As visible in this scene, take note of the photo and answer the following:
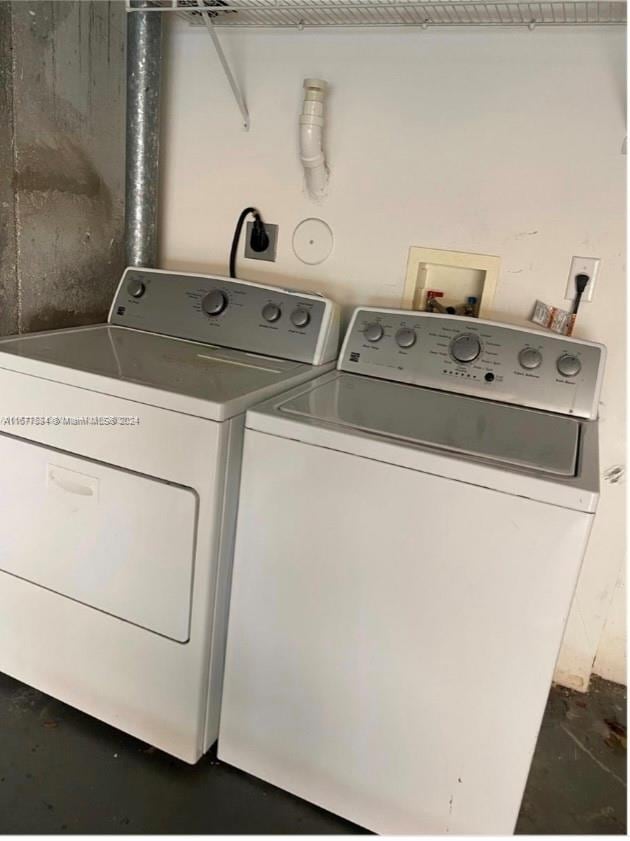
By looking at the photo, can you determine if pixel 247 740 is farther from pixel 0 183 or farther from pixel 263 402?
pixel 0 183

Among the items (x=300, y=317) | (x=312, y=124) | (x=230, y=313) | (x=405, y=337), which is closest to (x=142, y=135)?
(x=312, y=124)

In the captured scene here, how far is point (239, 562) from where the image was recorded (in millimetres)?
1305

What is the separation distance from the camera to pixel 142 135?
191 centimetres

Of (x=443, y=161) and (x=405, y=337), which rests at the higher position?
(x=443, y=161)

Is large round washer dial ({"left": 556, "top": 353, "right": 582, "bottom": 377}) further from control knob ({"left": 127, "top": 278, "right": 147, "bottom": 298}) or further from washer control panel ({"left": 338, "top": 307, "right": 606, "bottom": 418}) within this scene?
control knob ({"left": 127, "top": 278, "right": 147, "bottom": 298})

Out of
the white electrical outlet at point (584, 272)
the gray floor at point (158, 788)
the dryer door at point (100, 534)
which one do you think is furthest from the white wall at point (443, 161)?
the dryer door at point (100, 534)

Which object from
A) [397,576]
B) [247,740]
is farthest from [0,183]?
[247,740]

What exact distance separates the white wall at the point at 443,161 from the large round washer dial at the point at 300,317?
0.86ft

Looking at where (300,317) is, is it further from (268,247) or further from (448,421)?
(448,421)

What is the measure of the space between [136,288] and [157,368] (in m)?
0.56

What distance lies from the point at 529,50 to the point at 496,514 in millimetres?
1220

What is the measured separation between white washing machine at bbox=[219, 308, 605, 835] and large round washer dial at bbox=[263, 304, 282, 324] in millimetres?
327

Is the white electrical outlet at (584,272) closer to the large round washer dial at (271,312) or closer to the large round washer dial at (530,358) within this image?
the large round washer dial at (530,358)

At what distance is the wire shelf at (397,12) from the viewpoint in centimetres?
145
